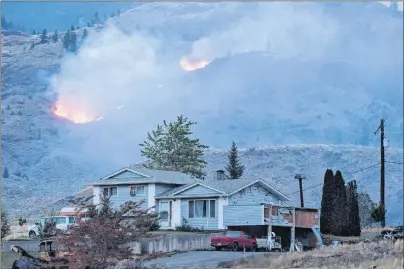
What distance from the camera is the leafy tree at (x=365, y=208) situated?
17562mm

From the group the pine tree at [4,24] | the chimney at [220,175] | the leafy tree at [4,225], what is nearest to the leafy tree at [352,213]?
the chimney at [220,175]

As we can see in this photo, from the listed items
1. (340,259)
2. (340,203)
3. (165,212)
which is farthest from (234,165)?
(340,259)

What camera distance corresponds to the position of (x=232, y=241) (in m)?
16.3

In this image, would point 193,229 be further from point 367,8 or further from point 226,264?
point 367,8

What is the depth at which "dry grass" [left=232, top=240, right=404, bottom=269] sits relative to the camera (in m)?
16.4

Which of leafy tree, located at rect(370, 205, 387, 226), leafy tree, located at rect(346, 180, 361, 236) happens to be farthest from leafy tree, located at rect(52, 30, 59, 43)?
leafy tree, located at rect(370, 205, 387, 226)

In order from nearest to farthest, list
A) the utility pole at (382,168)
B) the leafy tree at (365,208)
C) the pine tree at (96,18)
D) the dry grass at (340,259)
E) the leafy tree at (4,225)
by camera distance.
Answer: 1. the leafy tree at (4,225)
2. the dry grass at (340,259)
3. the pine tree at (96,18)
4. the leafy tree at (365,208)
5. the utility pole at (382,168)

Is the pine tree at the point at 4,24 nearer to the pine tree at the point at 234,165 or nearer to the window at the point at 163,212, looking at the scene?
the window at the point at 163,212

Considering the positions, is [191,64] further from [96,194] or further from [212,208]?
[96,194]

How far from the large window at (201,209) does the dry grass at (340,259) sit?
0.94m

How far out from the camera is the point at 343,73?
18.1 m

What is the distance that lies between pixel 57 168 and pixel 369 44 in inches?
243

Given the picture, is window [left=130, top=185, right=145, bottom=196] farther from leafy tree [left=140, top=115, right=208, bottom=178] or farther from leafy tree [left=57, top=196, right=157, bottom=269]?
leafy tree [left=140, top=115, right=208, bottom=178]

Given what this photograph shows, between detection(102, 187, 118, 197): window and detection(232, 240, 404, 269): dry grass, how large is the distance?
7.25 feet
